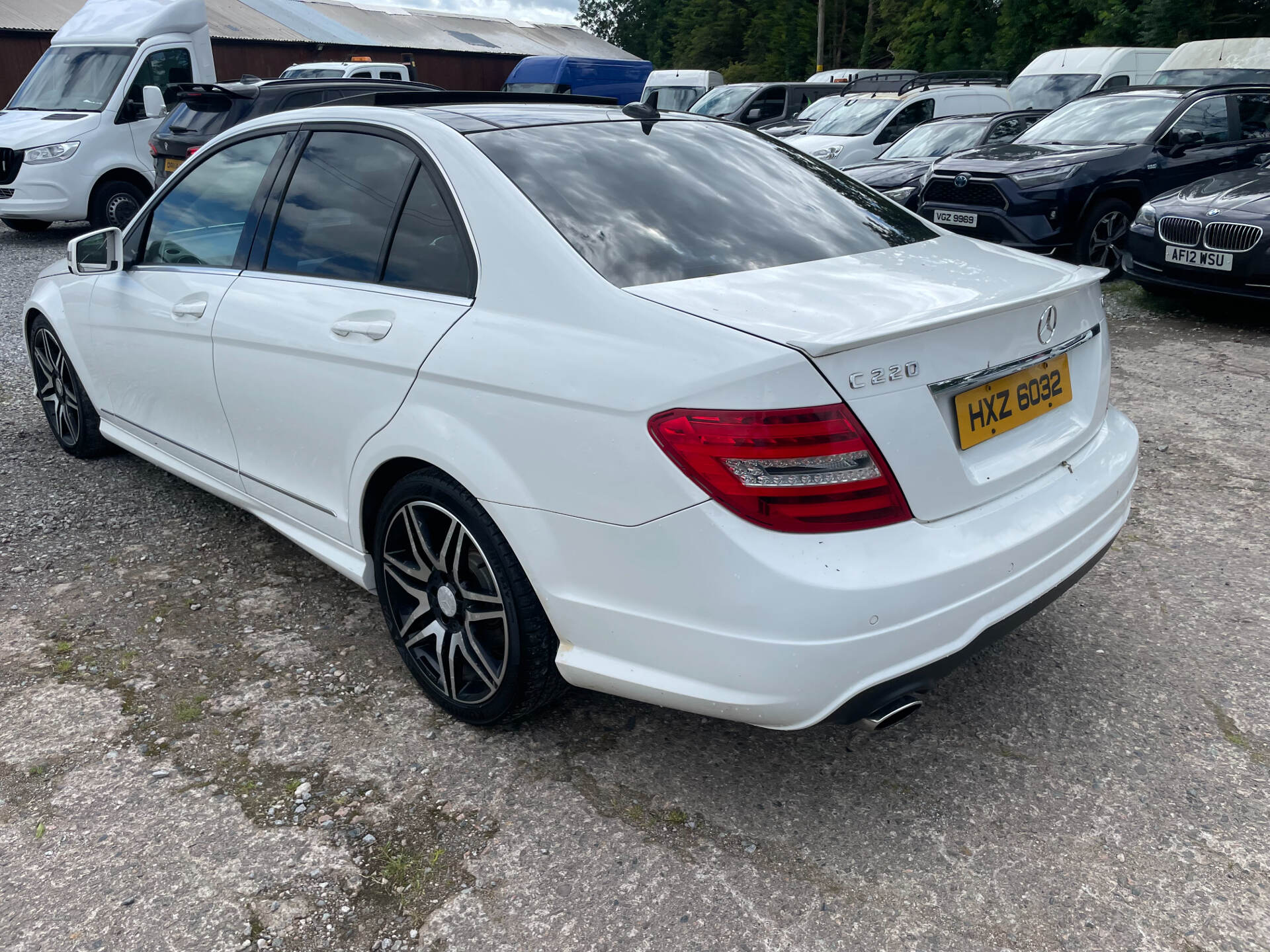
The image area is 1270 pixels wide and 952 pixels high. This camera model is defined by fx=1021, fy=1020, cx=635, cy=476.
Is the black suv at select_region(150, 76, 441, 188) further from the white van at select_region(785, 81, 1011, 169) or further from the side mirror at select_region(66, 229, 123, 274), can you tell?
the white van at select_region(785, 81, 1011, 169)

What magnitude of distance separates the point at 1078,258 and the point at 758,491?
7.45m

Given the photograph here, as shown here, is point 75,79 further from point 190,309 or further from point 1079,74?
point 1079,74

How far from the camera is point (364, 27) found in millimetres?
32594

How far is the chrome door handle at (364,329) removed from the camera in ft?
8.52

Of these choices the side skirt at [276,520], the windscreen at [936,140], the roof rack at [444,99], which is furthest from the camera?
the windscreen at [936,140]

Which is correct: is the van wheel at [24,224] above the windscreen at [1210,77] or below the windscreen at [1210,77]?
below

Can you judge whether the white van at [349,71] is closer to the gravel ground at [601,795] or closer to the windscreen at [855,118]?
the windscreen at [855,118]

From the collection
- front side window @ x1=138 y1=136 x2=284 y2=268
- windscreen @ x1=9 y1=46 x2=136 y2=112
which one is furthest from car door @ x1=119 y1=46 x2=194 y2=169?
front side window @ x1=138 y1=136 x2=284 y2=268

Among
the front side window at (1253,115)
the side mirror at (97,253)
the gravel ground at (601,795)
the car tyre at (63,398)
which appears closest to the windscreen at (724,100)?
the front side window at (1253,115)

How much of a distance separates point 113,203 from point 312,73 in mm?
4396

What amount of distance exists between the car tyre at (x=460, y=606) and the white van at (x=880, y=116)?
1096 cm

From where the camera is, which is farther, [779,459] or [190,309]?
[190,309]

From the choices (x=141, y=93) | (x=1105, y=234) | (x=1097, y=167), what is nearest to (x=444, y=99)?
(x=1097, y=167)

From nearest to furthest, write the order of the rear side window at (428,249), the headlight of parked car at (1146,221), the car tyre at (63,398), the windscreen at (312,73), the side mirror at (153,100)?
the rear side window at (428,249) → the car tyre at (63,398) → the headlight of parked car at (1146,221) → the side mirror at (153,100) → the windscreen at (312,73)
